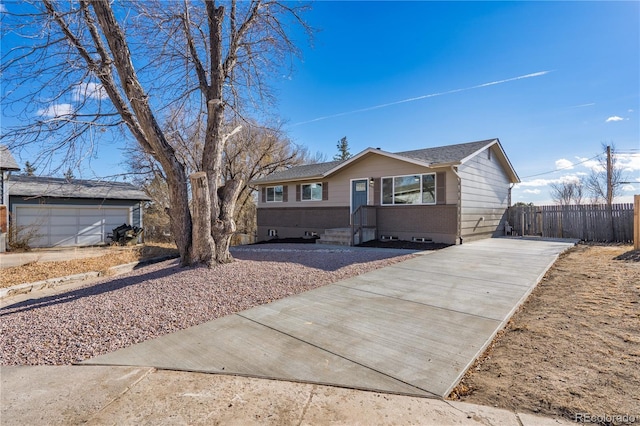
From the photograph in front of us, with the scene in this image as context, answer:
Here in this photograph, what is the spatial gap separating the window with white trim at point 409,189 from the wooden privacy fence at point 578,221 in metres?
6.23

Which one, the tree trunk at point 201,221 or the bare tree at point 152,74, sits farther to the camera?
the tree trunk at point 201,221

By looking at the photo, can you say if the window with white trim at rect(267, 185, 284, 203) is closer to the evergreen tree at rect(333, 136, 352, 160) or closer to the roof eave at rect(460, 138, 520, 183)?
the roof eave at rect(460, 138, 520, 183)

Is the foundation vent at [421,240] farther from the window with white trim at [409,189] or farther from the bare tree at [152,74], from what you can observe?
the bare tree at [152,74]

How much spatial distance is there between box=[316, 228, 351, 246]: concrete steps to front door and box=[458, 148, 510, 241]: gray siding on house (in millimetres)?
4107

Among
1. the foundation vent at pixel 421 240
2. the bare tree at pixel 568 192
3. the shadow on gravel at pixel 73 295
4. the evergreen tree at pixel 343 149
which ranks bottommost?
the shadow on gravel at pixel 73 295

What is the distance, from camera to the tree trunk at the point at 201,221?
20.3 feet

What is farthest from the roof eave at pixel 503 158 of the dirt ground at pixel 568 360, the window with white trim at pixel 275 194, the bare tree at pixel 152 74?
the window with white trim at pixel 275 194

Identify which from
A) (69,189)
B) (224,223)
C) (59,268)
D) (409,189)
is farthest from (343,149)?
(224,223)

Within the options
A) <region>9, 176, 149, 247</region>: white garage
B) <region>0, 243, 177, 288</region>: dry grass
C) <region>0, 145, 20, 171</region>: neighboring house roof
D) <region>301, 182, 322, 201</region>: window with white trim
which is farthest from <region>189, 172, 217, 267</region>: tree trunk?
<region>0, 145, 20, 171</region>: neighboring house roof

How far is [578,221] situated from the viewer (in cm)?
1248

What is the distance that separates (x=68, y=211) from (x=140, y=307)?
48.6 ft

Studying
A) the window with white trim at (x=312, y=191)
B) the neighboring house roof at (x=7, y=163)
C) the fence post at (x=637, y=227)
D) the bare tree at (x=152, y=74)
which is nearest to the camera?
the bare tree at (x=152, y=74)

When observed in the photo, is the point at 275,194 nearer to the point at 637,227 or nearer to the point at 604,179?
the point at 637,227

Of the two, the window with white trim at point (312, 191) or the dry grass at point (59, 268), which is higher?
the window with white trim at point (312, 191)
